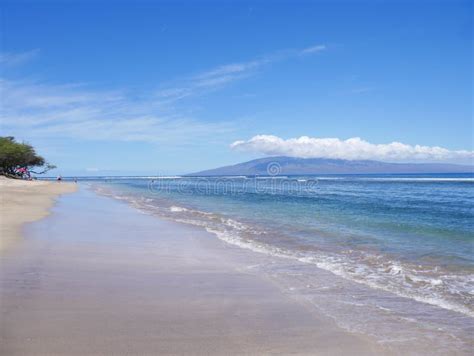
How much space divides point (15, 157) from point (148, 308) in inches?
3186

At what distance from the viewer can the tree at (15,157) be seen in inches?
2886

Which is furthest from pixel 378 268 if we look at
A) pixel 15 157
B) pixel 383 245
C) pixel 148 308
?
pixel 15 157

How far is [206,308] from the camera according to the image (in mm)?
6039

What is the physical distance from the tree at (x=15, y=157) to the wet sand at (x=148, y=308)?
72784mm

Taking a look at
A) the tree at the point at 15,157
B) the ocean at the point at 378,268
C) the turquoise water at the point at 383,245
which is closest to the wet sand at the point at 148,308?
the ocean at the point at 378,268

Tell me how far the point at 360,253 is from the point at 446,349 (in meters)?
6.85

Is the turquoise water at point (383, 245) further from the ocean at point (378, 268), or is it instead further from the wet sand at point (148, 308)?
the wet sand at point (148, 308)

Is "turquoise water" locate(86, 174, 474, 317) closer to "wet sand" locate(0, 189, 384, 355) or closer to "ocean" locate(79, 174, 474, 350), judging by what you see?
"ocean" locate(79, 174, 474, 350)

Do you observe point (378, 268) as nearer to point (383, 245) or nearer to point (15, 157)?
point (383, 245)

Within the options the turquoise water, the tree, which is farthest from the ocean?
the tree

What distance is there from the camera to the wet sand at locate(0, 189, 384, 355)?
4605 mm

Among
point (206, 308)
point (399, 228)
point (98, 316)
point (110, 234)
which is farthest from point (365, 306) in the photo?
point (399, 228)

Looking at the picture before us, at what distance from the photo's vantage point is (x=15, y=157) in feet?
247

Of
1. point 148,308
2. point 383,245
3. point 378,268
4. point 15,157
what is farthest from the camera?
point 15,157
